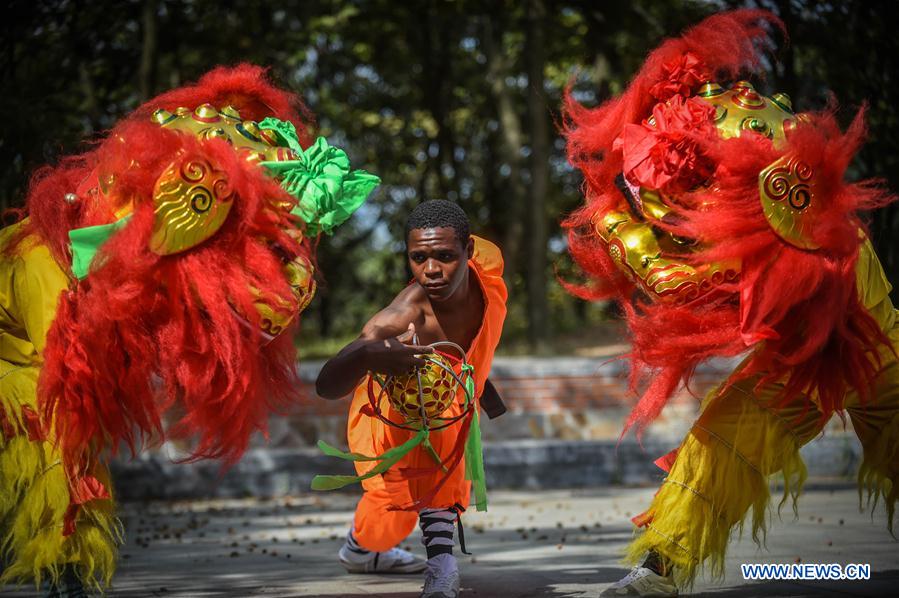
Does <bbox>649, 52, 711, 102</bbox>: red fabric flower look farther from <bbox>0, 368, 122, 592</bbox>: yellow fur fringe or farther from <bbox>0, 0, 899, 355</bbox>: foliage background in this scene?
<bbox>0, 368, 122, 592</bbox>: yellow fur fringe

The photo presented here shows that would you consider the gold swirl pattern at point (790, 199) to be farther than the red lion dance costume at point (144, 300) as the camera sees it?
Yes

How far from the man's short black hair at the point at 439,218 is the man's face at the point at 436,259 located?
0.02 meters

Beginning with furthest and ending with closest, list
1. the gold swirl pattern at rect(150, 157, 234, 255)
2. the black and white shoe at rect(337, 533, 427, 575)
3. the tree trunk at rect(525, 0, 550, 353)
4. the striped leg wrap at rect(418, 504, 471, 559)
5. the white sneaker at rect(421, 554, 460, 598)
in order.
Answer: the tree trunk at rect(525, 0, 550, 353) < the black and white shoe at rect(337, 533, 427, 575) < the striped leg wrap at rect(418, 504, 471, 559) < the white sneaker at rect(421, 554, 460, 598) < the gold swirl pattern at rect(150, 157, 234, 255)

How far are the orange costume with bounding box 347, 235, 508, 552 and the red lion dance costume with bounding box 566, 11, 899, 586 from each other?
1.81 ft

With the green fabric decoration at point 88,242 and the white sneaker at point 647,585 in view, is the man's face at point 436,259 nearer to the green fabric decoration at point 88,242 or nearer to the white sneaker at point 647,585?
the green fabric decoration at point 88,242

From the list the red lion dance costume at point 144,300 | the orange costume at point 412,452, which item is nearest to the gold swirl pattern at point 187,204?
the red lion dance costume at point 144,300

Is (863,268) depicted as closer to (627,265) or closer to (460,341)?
(627,265)

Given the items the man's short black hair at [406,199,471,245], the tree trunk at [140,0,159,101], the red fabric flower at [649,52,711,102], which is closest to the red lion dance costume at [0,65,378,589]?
the man's short black hair at [406,199,471,245]

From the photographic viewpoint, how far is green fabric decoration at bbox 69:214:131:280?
3.69 m

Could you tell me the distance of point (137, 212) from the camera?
3.66 m

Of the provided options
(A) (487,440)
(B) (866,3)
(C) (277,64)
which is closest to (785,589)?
(B) (866,3)

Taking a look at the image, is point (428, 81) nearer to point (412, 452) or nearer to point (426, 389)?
point (412, 452)

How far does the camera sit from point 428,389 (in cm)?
408

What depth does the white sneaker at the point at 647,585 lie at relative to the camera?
4.17m
